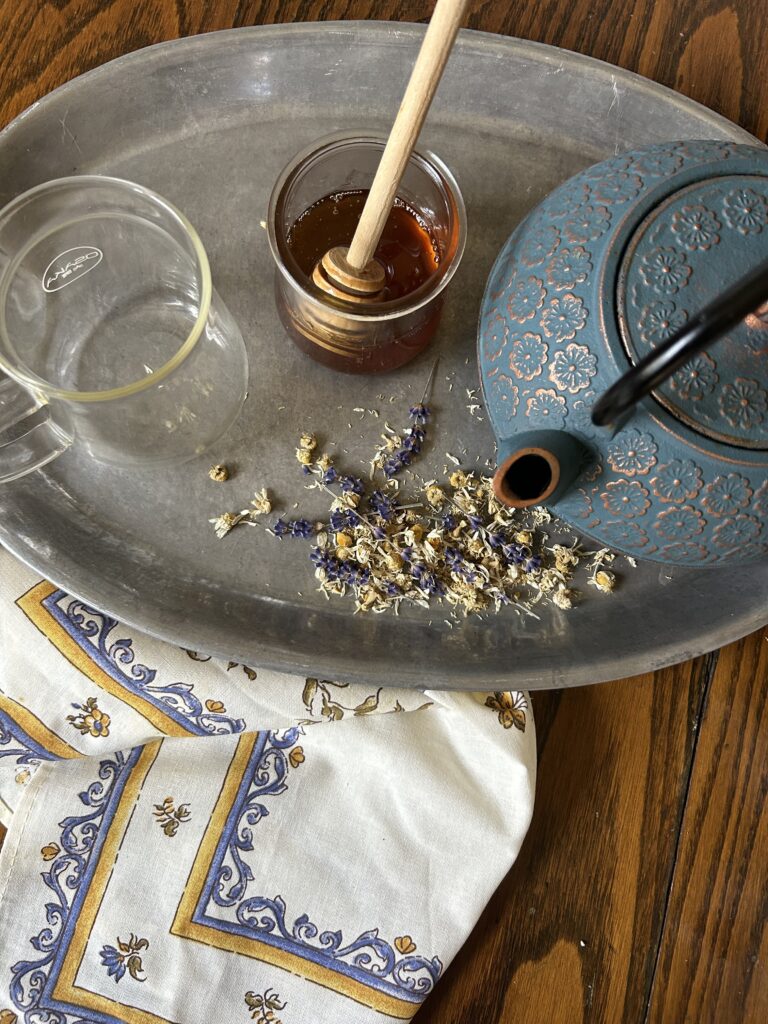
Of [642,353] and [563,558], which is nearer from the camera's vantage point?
[642,353]

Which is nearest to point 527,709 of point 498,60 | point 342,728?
point 342,728

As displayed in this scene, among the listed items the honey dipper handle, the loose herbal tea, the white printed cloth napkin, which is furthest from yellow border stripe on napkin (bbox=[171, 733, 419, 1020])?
the honey dipper handle

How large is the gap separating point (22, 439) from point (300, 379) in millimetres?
192

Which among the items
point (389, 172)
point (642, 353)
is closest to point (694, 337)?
point (642, 353)

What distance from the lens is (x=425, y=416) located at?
0.61 metres

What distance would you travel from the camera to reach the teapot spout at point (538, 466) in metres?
0.44

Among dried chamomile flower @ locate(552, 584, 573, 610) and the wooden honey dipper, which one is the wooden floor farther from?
the wooden honey dipper

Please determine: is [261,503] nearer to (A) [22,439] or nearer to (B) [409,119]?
(A) [22,439]

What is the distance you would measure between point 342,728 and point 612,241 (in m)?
0.38

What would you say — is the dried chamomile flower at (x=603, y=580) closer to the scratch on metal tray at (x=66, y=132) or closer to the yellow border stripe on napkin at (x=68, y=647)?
the yellow border stripe on napkin at (x=68, y=647)

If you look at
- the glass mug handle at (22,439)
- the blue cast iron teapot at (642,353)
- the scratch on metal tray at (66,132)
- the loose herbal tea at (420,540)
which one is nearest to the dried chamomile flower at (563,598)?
the loose herbal tea at (420,540)

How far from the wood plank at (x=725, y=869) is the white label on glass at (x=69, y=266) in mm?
567

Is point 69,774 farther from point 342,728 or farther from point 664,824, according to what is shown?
point 664,824

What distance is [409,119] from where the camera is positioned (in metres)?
0.42
